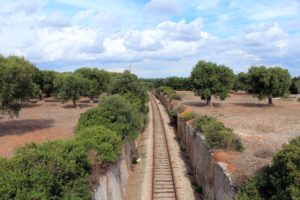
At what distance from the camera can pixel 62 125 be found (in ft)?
124

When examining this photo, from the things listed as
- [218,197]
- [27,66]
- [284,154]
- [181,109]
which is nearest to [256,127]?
[181,109]

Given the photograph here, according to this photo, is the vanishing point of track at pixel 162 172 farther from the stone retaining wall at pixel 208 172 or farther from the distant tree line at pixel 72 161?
the distant tree line at pixel 72 161

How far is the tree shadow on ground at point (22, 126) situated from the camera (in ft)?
112

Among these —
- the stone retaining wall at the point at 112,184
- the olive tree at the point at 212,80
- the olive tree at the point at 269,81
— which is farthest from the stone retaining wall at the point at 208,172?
the olive tree at the point at 269,81

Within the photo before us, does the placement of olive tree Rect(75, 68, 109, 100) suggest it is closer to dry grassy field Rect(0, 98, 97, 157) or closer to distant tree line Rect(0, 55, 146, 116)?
distant tree line Rect(0, 55, 146, 116)

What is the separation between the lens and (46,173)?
1109 cm

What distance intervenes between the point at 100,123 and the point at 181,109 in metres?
20.8

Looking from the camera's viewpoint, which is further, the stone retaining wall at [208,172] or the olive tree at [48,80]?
the olive tree at [48,80]

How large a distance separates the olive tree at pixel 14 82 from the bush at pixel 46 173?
22.3m

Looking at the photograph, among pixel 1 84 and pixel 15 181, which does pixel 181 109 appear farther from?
pixel 15 181

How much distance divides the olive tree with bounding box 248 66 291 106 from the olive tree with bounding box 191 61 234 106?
381 cm

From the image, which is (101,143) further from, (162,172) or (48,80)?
(48,80)

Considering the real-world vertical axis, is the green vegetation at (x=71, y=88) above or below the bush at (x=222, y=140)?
above

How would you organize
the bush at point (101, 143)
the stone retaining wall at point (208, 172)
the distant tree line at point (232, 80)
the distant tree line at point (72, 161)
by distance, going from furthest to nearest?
the distant tree line at point (232, 80)
the bush at point (101, 143)
the stone retaining wall at point (208, 172)
the distant tree line at point (72, 161)
